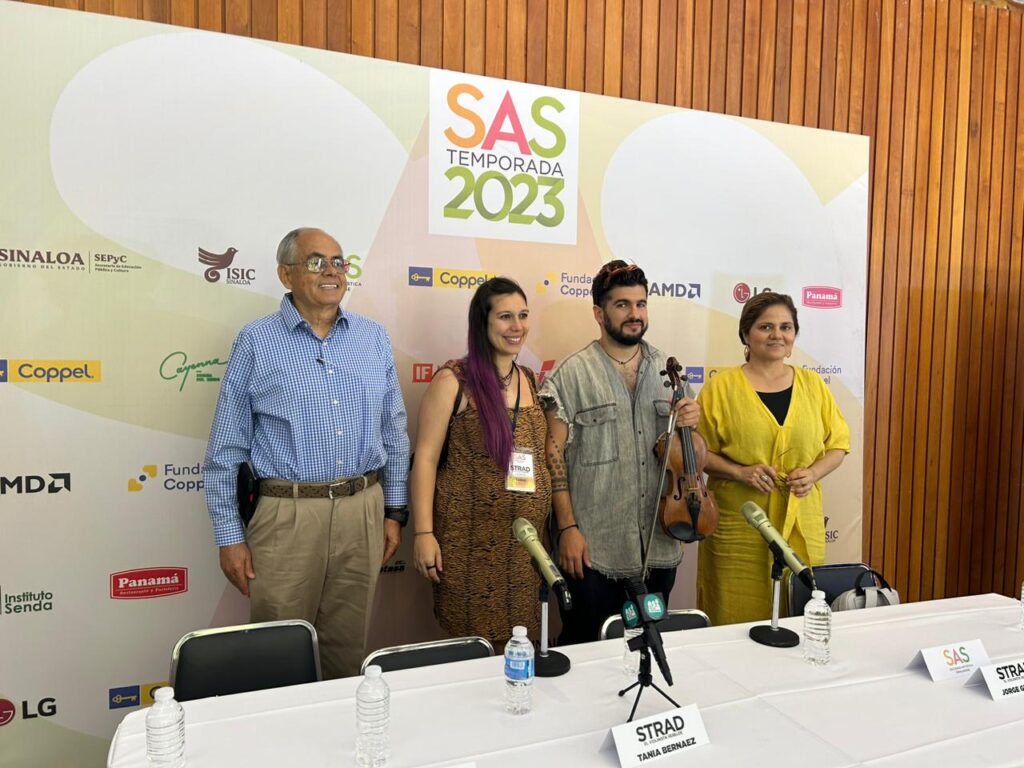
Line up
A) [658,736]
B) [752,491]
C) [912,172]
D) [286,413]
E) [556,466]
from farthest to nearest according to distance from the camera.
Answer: [912,172], [752,491], [556,466], [286,413], [658,736]

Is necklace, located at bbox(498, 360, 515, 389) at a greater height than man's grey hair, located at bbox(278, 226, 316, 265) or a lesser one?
lesser

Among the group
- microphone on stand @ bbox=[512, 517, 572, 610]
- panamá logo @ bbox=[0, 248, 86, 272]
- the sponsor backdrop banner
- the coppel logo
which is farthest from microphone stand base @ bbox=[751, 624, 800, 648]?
panamá logo @ bbox=[0, 248, 86, 272]

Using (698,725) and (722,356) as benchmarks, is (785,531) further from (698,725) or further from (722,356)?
(698,725)

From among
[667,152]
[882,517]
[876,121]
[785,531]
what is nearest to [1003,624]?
[785,531]

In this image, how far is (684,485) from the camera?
8.54ft

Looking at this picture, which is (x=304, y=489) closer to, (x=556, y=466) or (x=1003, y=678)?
(x=556, y=466)

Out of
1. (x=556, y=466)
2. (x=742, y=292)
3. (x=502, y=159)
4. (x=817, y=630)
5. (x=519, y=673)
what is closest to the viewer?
(x=519, y=673)

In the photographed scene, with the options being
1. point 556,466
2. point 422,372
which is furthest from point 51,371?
point 556,466

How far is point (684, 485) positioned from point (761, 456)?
1.39 feet

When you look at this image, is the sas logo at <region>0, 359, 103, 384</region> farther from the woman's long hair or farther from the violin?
the violin

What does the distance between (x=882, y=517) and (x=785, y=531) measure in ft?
6.02

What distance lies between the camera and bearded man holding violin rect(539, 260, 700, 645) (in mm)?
2717

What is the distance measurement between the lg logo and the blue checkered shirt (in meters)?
0.98

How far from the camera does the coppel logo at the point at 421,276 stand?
3061 millimetres
